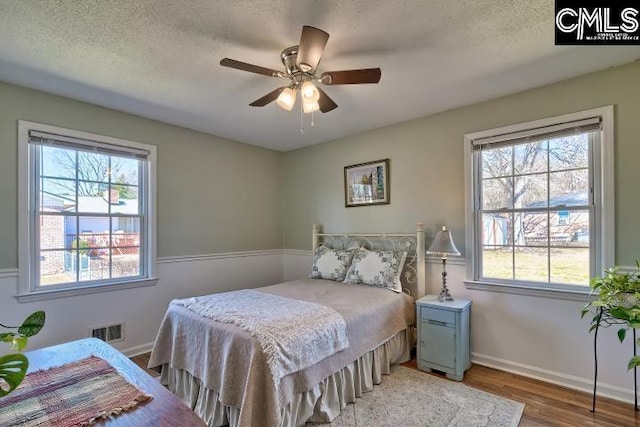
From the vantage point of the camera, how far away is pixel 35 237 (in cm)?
264

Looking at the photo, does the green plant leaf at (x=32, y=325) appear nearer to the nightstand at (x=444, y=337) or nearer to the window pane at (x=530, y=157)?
the nightstand at (x=444, y=337)

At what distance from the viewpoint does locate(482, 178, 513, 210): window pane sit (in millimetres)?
2852

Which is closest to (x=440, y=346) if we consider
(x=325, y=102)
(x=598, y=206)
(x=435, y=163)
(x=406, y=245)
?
(x=406, y=245)

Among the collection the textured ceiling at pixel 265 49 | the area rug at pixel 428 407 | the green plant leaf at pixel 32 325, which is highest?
the textured ceiling at pixel 265 49

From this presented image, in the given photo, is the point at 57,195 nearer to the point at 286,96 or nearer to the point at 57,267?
the point at 57,267

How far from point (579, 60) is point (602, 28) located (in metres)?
0.29

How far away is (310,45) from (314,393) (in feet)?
6.91

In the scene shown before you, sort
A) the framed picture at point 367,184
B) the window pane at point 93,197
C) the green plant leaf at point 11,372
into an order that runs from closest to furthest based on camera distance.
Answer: the green plant leaf at point 11,372
the window pane at point 93,197
the framed picture at point 367,184

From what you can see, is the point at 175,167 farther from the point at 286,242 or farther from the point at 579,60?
the point at 579,60

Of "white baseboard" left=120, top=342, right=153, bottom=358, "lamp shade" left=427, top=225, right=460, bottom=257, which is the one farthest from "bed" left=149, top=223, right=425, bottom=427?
"white baseboard" left=120, top=342, right=153, bottom=358

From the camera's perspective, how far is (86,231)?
9.71 ft

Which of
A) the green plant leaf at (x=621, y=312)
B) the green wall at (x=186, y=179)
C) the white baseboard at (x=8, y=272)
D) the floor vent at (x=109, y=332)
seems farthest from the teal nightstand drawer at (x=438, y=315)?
the white baseboard at (x=8, y=272)

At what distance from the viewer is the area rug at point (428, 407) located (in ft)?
6.75

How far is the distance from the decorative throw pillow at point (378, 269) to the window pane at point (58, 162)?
9.40ft
